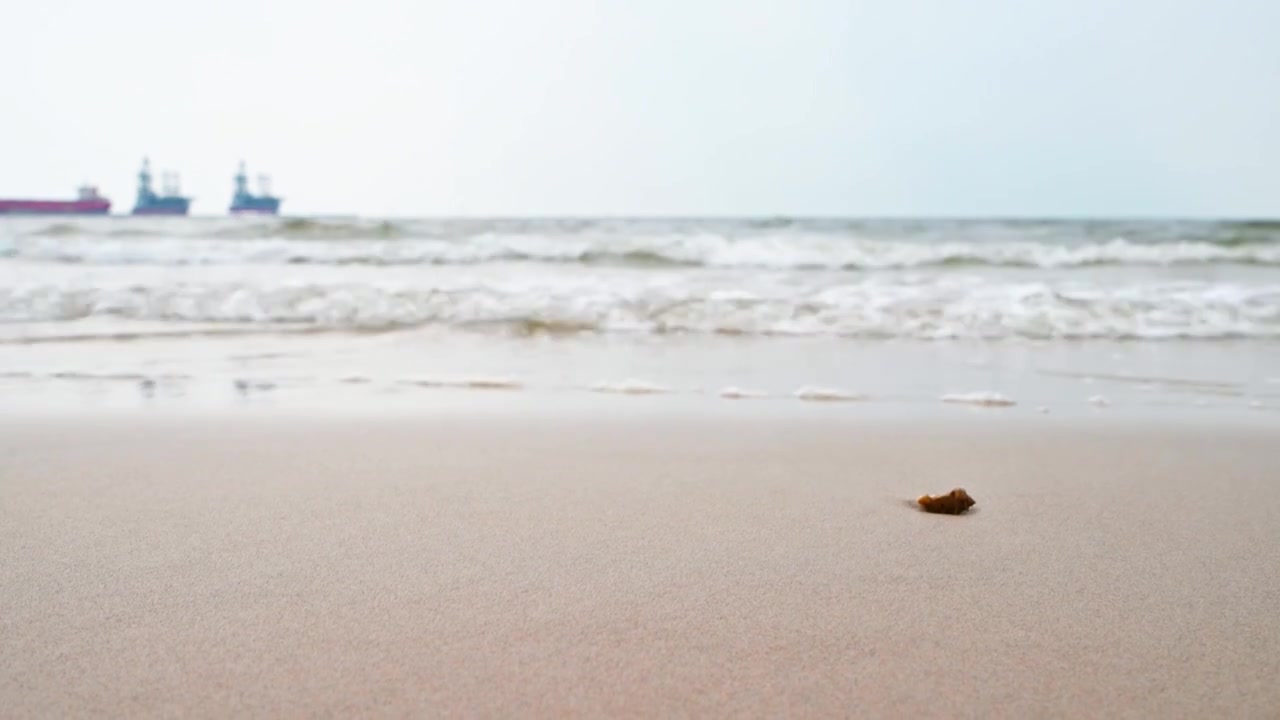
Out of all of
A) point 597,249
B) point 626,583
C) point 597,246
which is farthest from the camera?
point 597,246

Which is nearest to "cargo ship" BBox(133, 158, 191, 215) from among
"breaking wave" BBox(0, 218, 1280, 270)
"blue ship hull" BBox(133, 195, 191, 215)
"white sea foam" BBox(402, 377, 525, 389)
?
"blue ship hull" BBox(133, 195, 191, 215)

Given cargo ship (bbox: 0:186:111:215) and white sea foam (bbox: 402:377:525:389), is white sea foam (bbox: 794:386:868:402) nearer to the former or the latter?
white sea foam (bbox: 402:377:525:389)

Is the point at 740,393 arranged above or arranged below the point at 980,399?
below

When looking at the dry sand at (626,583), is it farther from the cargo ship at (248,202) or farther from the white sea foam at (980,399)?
the cargo ship at (248,202)

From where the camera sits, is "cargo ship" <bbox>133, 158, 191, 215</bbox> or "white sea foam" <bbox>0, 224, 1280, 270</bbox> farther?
"cargo ship" <bbox>133, 158, 191, 215</bbox>

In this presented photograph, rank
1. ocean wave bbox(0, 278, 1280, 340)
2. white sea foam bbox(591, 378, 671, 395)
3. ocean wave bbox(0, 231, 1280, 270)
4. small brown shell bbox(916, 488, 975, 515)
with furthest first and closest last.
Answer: ocean wave bbox(0, 231, 1280, 270) → ocean wave bbox(0, 278, 1280, 340) → white sea foam bbox(591, 378, 671, 395) → small brown shell bbox(916, 488, 975, 515)

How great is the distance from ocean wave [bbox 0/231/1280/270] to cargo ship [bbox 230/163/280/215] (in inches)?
1213

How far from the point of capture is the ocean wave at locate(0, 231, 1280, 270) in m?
14.1

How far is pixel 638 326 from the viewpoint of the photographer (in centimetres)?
732

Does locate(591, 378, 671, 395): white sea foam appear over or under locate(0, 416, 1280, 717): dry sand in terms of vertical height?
under

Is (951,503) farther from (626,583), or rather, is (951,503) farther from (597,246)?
(597,246)

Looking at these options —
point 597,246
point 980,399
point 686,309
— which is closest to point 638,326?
point 686,309

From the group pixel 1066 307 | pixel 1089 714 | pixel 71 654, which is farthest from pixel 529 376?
pixel 1066 307

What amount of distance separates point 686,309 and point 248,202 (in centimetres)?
4243
